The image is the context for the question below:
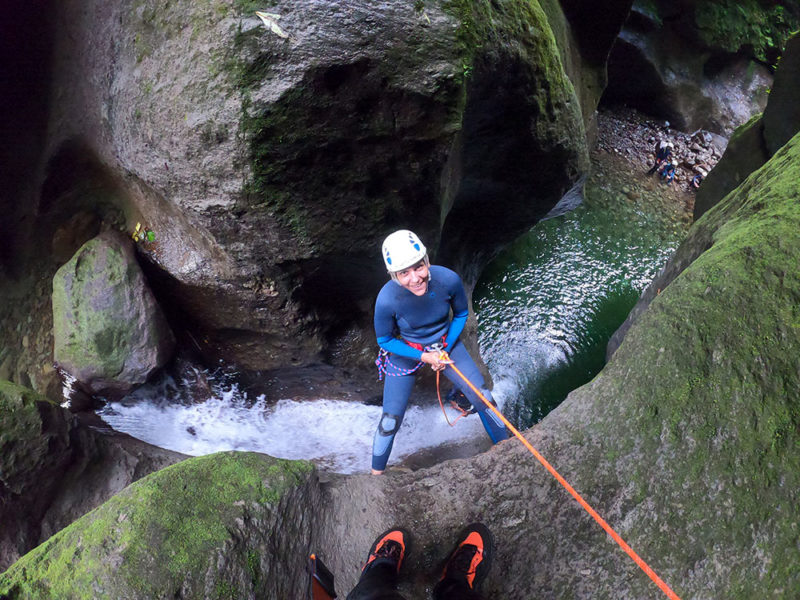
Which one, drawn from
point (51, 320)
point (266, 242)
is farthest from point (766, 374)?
point (51, 320)

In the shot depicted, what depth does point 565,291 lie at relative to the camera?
6.46 metres

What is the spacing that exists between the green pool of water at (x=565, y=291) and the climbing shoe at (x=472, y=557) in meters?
2.73

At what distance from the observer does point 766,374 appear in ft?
7.30

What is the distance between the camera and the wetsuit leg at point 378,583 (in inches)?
80.4

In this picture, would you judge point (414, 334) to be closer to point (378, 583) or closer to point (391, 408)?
point (391, 408)

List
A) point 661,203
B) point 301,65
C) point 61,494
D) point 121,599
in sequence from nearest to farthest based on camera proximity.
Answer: point 121,599
point 301,65
point 61,494
point 661,203

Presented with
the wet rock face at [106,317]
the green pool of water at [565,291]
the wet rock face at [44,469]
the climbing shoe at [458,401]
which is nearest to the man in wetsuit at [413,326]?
the climbing shoe at [458,401]

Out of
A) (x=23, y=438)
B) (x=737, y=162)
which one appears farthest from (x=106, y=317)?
(x=737, y=162)

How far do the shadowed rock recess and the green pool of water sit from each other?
2.62 meters

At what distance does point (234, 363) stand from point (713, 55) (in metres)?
11.6

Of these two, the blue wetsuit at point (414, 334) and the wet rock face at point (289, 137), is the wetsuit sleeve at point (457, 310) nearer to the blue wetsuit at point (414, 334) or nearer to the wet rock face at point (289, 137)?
the blue wetsuit at point (414, 334)

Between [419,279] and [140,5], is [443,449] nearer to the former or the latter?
[419,279]

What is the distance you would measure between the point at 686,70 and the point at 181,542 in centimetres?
1213

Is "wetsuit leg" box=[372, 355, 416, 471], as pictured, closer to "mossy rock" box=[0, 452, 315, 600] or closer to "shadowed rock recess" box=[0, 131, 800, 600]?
"shadowed rock recess" box=[0, 131, 800, 600]
